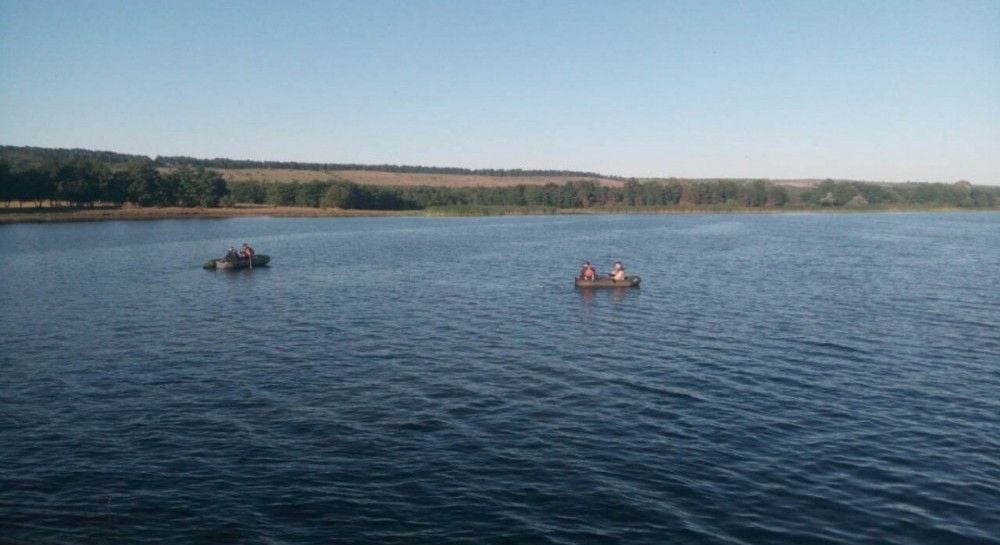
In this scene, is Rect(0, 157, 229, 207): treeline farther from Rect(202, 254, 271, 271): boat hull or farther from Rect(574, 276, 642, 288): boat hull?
Rect(574, 276, 642, 288): boat hull

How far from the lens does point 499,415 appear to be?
2573cm

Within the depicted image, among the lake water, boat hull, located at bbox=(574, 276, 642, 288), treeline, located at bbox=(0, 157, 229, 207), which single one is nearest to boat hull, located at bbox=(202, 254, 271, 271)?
the lake water

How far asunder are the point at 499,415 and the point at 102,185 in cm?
15013

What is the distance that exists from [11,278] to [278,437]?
49998 millimetres

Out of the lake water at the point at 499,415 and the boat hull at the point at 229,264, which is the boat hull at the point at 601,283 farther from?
the boat hull at the point at 229,264

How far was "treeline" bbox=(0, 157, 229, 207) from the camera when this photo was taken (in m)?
140

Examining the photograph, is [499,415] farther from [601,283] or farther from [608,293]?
[601,283]

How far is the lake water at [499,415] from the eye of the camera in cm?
1834

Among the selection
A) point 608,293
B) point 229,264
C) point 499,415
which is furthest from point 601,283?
point 229,264

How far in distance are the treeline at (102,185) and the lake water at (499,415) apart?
10015cm

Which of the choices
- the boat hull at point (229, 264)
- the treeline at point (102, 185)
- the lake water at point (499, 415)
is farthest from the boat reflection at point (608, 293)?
the treeline at point (102, 185)

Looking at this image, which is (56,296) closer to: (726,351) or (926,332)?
(726,351)

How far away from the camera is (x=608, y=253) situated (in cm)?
9325

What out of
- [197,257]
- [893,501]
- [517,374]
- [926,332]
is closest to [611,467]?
[893,501]
